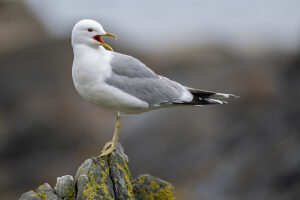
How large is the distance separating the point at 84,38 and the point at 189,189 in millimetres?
7505

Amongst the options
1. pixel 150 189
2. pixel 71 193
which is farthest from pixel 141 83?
pixel 71 193

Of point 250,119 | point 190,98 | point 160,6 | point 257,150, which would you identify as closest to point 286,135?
point 257,150

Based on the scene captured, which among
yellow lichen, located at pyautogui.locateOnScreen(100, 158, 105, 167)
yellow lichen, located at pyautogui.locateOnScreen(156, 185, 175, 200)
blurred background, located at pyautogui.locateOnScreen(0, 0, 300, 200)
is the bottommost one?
yellow lichen, located at pyautogui.locateOnScreen(156, 185, 175, 200)

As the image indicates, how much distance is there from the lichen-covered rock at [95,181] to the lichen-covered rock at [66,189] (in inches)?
4.1

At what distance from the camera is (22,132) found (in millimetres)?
18141

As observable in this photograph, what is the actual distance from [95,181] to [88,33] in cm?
187

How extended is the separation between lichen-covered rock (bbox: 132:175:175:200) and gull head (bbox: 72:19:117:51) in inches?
73.1

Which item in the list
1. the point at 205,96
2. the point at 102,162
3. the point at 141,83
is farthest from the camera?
the point at 205,96

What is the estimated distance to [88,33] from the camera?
6.97 metres

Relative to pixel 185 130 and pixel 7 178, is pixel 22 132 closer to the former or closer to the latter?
pixel 7 178

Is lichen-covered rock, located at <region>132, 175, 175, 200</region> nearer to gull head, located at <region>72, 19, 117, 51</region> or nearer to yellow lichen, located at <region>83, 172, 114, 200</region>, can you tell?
yellow lichen, located at <region>83, 172, 114, 200</region>

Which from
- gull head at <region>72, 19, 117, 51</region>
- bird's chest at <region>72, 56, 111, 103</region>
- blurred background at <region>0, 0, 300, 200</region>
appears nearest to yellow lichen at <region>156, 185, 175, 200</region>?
bird's chest at <region>72, 56, 111, 103</region>

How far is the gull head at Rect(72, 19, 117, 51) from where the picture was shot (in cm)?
691

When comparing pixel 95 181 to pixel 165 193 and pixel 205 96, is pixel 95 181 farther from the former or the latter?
pixel 205 96
